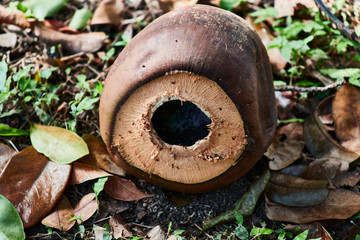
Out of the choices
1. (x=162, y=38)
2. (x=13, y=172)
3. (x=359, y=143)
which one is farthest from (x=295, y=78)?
(x=13, y=172)

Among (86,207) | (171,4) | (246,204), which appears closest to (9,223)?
(86,207)

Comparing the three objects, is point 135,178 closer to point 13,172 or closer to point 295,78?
point 13,172

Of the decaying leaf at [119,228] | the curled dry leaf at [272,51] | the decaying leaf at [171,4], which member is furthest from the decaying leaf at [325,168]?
the decaying leaf at [171,4]

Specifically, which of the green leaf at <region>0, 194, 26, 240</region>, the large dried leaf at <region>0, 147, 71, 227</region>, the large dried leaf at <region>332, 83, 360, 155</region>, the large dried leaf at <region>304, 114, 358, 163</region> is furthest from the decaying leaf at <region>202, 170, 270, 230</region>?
the green leaf at <region>0, 194, 26, 240</region>

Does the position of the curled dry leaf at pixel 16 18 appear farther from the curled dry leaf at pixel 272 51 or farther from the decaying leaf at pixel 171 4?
the curled dry leaf at pixel 272 51

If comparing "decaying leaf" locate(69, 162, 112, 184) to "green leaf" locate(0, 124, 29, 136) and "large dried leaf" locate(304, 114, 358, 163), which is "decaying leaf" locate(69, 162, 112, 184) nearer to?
"green leaf" locate(0, 124, 29, 136)

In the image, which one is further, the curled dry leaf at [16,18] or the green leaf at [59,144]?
the curled dry leaf at [16,18]
